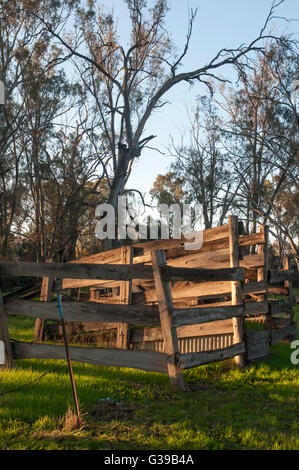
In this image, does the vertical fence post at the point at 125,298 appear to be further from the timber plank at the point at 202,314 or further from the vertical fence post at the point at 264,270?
the vertical fence post at the point at 264,270

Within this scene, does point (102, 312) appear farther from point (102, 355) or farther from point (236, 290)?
point (236, 290)

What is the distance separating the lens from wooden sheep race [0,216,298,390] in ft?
17.6

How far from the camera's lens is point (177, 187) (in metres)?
35.9

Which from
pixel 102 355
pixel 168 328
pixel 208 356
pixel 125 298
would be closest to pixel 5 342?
pixel 102 355

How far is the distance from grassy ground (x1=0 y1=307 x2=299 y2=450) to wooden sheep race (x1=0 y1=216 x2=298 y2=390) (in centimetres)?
31

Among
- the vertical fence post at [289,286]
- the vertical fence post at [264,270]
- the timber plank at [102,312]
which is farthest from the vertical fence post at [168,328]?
the vertical fence post at [289,286]

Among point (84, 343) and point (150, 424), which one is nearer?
point (150, 424)

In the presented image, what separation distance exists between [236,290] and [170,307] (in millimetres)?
1948

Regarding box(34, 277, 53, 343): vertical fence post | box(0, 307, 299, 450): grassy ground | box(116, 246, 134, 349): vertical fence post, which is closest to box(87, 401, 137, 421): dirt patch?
box(0, 307, 299, 450): grassy ground

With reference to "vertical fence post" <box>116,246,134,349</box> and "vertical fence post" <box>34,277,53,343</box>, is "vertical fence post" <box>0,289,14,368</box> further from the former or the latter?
"vertical fence post" <box>34,277,53,343</box>
